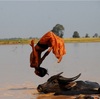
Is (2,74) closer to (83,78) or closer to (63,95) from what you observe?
(83,78)

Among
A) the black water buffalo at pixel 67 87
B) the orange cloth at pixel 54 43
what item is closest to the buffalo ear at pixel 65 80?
the black water buffalo at pixel 67 87

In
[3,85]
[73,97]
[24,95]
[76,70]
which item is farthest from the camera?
[76,70]

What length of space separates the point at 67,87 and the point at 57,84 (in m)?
0.35

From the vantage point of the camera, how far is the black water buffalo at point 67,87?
12.3 metres

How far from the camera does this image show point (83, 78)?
630 inches

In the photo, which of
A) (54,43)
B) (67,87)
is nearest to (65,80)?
(67,87)

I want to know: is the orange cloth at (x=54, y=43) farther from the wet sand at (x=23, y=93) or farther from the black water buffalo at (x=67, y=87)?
the wet sand at (x=23, y=93)

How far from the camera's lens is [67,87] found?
12.5 meters

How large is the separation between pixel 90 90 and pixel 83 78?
12.1ft

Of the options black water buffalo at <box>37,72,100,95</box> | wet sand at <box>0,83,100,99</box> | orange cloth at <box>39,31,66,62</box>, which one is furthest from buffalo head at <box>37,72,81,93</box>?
orange cloth at <box>39,31,66,62</box>

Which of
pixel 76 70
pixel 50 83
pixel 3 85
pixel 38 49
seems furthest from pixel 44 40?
pixel 76 70

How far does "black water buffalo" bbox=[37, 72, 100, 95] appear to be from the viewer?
1233cm

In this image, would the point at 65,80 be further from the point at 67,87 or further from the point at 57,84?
the point at 57,84

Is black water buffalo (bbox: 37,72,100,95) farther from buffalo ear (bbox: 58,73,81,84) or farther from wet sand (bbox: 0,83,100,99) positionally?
wet sand (bbox: 0,83,100,99)
